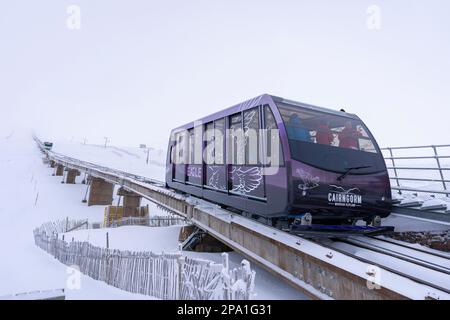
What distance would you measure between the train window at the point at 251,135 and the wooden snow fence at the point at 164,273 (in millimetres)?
2423

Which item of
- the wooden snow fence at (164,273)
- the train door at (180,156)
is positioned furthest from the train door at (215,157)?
the wooden snow fence at (164,273)

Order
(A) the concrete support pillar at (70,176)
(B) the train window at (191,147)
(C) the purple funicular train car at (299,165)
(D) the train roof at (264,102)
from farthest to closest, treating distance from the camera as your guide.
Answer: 1. (A) the concrete support pillar at (70,176)
2. (B) the train window at (191,147)
3. (D) the train roof at (264,102)
4. (C) the purple funicular train car at (299,165)

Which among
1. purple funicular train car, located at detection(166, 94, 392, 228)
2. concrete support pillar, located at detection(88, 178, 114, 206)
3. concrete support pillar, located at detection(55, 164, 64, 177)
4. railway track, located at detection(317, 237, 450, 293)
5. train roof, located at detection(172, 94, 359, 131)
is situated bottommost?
concrete support pillar, located at detection(88, 178, 114, 206)

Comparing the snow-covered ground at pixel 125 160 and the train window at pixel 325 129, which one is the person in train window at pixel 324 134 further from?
the snow-covered ground at pixel 125 160

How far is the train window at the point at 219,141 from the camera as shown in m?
7.58

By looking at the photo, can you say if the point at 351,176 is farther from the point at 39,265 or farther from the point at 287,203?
the point at 39,265

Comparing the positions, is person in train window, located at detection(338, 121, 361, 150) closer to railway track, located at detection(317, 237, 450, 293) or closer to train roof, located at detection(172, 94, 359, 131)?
train roof, located at detection(172, 94, 359, 131)

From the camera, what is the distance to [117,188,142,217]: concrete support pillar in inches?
923

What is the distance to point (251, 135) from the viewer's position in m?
6.34

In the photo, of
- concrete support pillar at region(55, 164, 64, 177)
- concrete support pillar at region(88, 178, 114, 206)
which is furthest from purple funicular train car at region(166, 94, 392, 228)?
concrete support pillar at region(55, 164, 64, 177)

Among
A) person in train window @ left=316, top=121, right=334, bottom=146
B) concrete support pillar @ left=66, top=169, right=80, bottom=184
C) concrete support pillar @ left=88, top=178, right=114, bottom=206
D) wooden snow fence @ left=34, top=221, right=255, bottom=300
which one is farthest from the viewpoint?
concrete support pillar @ left=66, top=169, right=80, bottom=184
